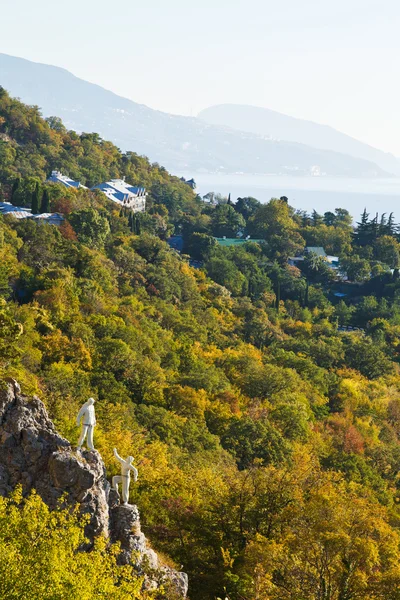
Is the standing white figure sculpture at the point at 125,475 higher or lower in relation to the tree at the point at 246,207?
higher

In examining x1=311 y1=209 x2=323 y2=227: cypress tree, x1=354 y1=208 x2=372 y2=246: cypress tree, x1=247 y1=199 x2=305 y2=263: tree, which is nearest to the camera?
x1=247 y1=199 x2=305 y2=263: tree

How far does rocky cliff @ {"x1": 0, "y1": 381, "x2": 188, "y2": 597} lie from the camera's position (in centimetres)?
1689

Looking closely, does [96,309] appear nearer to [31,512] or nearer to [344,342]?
[344,342]

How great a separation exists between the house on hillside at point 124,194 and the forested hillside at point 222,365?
2532 millimetres

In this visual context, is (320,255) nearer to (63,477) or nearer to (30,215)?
(30,215)

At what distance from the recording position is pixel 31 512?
1494 centimetres

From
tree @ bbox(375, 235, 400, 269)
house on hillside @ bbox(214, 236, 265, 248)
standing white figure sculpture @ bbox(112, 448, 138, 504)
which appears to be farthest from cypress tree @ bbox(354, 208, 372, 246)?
standing white figure sculpture @ bbox(112, 448, 138, 504)

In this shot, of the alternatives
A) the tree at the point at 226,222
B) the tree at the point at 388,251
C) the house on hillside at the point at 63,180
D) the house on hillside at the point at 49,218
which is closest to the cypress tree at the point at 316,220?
the tree at the point at 226,222

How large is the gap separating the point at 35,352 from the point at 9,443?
58.4ft

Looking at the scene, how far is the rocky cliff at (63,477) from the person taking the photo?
16.9 metres

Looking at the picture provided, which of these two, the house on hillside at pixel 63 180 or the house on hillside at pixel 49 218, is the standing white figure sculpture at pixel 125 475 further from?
the house on hillside at pixel 63 180

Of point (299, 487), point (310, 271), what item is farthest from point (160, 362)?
point (310, 271)

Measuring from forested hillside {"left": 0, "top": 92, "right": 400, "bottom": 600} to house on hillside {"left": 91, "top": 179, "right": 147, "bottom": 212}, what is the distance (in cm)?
253

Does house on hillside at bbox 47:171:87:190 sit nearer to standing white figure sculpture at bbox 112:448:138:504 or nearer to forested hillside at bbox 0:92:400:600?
forested hillside at bbox 0:92:400:600
